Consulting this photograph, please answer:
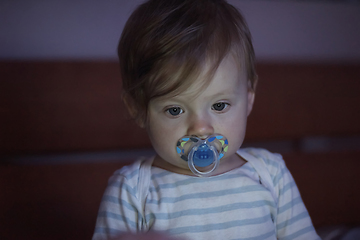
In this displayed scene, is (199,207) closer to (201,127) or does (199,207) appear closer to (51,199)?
(201,127)

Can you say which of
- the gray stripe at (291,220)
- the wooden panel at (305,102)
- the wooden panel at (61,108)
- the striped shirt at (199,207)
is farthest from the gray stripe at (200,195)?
the wooden panel at (305,102)

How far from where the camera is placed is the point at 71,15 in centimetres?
116

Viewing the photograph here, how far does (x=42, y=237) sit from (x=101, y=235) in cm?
47

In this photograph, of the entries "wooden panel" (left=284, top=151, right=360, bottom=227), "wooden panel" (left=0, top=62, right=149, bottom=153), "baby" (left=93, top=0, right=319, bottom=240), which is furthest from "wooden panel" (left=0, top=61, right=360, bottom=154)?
"baby" (left=93, top=0, right=319, bottom=240)

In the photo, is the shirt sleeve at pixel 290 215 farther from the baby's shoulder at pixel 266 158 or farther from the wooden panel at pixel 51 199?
the wooden panel at pixel 51 199

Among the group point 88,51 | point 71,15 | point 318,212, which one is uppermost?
point 71,15

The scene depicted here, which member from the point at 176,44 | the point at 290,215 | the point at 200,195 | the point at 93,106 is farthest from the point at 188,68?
the point at 93,106

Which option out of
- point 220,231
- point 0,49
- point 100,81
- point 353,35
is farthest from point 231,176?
point 353,35

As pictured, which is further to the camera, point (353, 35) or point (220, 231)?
point (353, 35)

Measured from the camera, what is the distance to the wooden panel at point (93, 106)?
1062mm

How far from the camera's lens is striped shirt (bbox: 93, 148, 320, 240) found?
0.67m

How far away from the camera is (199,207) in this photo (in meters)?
0.68

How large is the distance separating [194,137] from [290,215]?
1.00ft

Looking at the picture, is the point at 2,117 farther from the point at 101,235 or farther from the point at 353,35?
the point at 353,35
